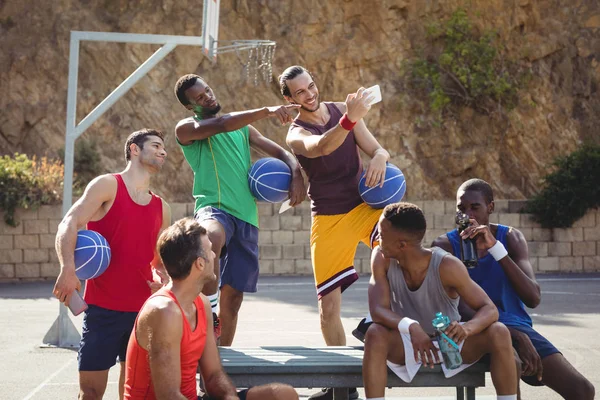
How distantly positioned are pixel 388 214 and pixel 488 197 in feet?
3.19

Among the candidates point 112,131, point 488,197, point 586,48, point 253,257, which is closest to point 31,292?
point 112,131

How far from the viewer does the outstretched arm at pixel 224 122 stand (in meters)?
5.73

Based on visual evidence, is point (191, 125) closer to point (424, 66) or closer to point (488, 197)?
point (488, 197)

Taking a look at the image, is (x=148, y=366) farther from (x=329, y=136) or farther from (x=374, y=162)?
(x=374, y=162)

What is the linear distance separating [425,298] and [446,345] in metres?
0.37

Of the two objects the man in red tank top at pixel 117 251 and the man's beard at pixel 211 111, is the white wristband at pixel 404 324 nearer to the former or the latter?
the man in red tank top at pixel 117 251

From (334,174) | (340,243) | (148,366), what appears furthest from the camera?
(334,174)

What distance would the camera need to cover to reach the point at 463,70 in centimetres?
2273

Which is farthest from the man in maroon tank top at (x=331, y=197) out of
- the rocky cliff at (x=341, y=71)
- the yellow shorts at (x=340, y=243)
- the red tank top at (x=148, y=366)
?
the rocky cliff at (x=341, y=71)

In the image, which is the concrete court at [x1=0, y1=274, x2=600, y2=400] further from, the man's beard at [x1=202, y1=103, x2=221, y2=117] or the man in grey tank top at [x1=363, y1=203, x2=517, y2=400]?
the man's beard at [x1=202, y1=103, x2=221, y2=117]

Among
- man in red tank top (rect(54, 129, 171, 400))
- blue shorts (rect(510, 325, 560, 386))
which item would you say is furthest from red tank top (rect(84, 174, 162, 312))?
blue shorts (rect(510, 325, 560, 386))

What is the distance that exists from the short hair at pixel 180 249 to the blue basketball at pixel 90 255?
0.95 metres

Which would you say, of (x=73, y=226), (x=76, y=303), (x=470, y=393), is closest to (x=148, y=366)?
(x=76, y=303)

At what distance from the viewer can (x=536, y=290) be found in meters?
5.19
